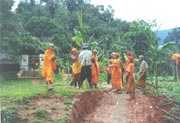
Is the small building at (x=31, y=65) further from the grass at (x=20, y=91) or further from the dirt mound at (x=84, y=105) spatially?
the dirt mound at (x=84, y=105)

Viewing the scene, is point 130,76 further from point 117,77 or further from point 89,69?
point 117,77

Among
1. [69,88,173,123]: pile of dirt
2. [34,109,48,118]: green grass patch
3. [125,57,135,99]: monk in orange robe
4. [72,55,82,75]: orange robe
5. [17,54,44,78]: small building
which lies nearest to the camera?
[34,109,48,118]: green grass patch

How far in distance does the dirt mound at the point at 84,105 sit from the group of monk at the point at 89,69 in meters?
0.49

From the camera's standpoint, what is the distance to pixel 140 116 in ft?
27.4

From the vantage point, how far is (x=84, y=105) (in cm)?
873

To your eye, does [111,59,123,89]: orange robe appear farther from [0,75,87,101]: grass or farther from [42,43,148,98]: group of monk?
[0,75,87,101]: grass

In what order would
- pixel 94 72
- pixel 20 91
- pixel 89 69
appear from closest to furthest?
pixel 20 91, pixel 89 69, pixel 94 72

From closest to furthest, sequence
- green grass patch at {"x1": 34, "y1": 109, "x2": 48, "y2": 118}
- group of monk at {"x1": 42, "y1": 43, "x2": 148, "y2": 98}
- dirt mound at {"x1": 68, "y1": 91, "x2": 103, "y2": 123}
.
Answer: green grass patch at {"x1": 34, "y1": 109, "x2": 48, "y2": 118}
dirt mound at {"x1": 68, "y1": 91, "x2": 103, "y2": 123}
group of monk at {"x1": 42, "y1": 43, "x2": 148, "y2": 98}

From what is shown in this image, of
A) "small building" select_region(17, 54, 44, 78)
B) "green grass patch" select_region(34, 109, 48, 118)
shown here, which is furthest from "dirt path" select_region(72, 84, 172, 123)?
"small building" select_region(17, 54, 44, 78)

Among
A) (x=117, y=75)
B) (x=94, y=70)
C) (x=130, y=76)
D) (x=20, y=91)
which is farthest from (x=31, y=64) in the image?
(x=20, y=91)

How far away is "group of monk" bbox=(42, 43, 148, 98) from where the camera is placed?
29.5ft

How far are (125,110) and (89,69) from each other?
1643 mm

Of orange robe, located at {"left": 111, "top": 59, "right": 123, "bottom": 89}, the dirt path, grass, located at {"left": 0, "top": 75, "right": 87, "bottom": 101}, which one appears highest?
orange robe, located at {"left": 111, "top": 59, "right": 123, "bottom": 89}

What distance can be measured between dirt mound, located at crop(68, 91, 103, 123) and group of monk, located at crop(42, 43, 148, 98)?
1.59 ft
